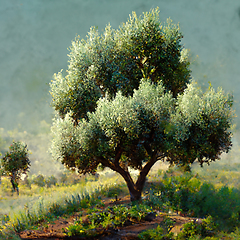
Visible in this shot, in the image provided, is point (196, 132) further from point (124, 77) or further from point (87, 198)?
point (87, 198)

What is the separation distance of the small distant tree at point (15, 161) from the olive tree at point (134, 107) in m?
6.08

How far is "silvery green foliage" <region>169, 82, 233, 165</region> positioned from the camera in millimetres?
14703

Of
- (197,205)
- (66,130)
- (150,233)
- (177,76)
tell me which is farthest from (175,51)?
(150,233)

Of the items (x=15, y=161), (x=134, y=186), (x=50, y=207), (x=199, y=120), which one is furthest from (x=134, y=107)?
(x=15, y=161)

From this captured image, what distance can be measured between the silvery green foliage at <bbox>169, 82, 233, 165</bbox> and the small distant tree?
535 inches

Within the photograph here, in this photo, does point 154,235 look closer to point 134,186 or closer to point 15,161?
point 134,186

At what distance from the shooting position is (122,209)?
13.4 m

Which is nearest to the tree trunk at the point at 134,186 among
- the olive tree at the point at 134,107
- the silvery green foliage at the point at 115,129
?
the olive tree at the point at 134,107

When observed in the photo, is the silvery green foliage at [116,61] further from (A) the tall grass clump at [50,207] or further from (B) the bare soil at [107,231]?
(B) the bare soil at [107,231]

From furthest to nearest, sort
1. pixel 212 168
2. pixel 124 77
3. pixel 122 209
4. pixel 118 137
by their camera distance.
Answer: pixel 212 168 < pixel 124 77 < pixel 118 137 < pixel 122 209

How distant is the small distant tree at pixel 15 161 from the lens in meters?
21.3

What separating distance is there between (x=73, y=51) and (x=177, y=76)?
798cm

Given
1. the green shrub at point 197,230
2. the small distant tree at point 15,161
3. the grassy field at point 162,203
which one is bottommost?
the green shrub at point 197,230

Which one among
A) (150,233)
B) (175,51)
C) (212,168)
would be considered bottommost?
(150,233)
